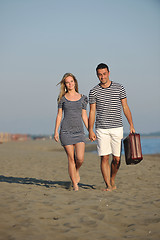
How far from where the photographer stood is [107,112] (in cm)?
548

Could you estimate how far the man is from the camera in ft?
18.0

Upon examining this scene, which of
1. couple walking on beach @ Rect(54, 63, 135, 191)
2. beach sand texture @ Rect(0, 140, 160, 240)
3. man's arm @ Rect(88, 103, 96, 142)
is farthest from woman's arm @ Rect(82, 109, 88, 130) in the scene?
A: beach sand texture @ Rect(0, 140, 160, 240)

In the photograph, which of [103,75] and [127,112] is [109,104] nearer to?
[127,112]

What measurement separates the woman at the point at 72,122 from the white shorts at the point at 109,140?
0.36 meters

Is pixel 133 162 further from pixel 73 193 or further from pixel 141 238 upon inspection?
pixel 141 238

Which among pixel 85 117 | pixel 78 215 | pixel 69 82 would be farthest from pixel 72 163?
pixel 78 215

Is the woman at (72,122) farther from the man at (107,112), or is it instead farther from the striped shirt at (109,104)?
the striped shirt at (109,104)

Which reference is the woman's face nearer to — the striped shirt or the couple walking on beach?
the couple walking on beach

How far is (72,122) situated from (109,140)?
744mm

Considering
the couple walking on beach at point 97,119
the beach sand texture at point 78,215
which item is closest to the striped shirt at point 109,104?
the couple walking on beach at point 97,119

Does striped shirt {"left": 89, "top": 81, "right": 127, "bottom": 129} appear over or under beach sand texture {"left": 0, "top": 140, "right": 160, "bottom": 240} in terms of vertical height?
over

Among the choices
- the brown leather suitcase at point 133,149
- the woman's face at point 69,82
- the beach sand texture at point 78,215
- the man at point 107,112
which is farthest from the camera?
the woman's face at point 69,82

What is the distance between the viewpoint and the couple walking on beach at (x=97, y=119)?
18.0ft

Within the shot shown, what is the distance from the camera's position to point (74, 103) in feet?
18.9
